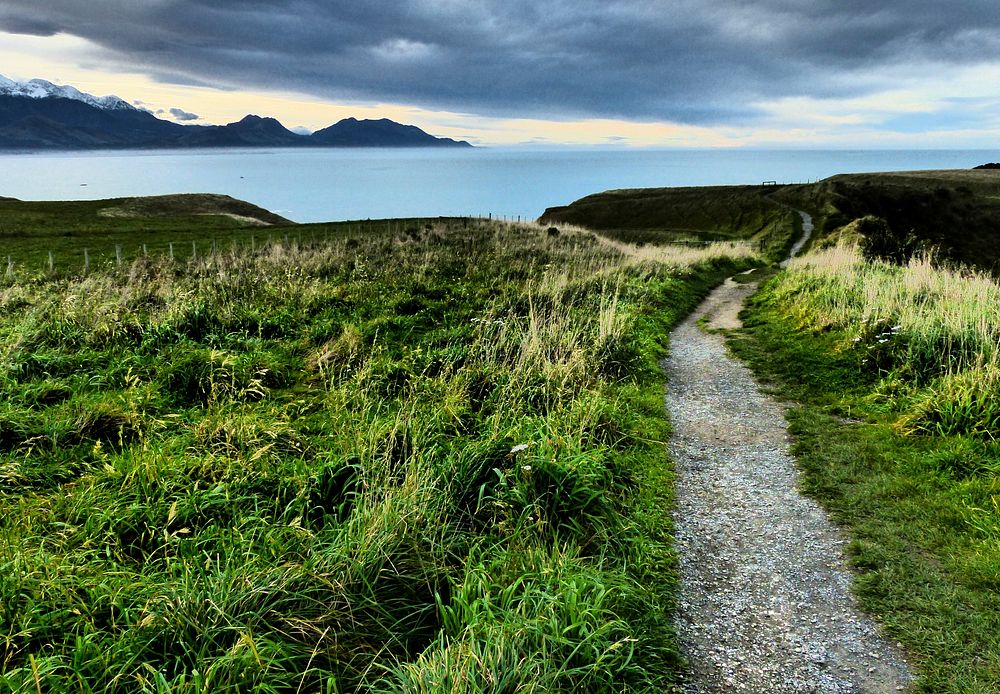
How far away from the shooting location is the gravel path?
4.16 metres

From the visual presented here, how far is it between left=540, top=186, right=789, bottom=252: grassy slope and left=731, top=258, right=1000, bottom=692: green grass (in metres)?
65.2

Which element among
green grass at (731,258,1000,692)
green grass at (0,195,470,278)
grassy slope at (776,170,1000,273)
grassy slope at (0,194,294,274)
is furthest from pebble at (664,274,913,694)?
grassy slope at (776,170,1000,273)

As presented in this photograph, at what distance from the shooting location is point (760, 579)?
5266mm

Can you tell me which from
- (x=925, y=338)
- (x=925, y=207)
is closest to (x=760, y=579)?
(x=925, y=338)

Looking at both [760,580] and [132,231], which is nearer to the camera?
[760,580]

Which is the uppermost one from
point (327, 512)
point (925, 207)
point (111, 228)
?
point (925, 207)

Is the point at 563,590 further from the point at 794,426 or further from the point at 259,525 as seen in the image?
the point at 794,426

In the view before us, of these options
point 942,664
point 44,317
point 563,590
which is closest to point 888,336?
point 942,664

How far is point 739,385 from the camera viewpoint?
11.2 meters

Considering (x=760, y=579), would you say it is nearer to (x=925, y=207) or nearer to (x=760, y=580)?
(x=760, y=580)

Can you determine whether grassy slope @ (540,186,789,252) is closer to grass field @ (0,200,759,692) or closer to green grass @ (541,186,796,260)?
green grass @ (541,186,796,260)

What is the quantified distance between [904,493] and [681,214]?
103 m

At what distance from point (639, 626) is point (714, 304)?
18772 millimetres

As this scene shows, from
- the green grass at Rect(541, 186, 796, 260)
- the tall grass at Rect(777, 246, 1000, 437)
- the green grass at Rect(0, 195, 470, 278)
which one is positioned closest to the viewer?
the tall grass at Rect(777, 246, 1000, 437)
